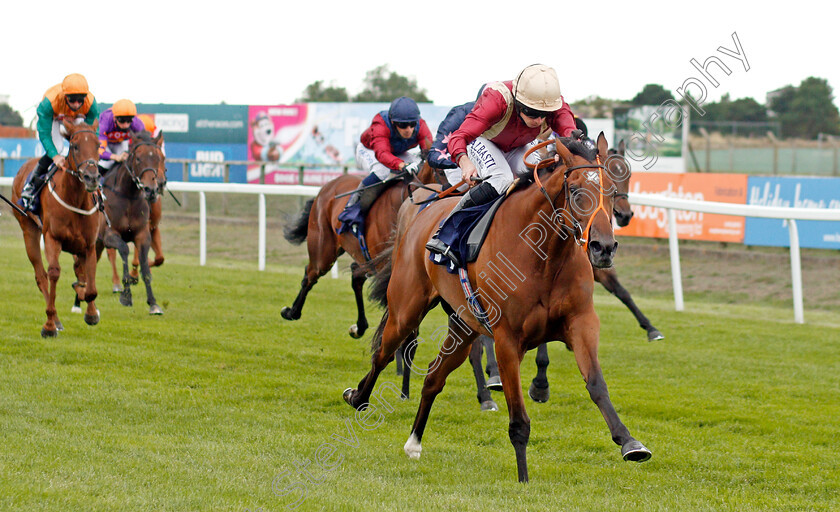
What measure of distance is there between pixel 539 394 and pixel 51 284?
4.36 m

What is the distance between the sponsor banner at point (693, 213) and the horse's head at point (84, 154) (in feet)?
31.9

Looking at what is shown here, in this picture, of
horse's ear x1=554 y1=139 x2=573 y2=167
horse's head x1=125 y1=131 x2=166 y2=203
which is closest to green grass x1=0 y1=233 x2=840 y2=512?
horse's head x1=125 y1=131 x2=166 y2=203

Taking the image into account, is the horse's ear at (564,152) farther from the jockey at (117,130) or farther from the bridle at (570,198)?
the jockey at (117,130)

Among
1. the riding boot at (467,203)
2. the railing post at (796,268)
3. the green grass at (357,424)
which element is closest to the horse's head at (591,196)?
the riding boot at (467,203)

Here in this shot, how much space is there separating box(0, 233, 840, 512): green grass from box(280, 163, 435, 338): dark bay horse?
1.47ft

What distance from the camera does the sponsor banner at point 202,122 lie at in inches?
1122

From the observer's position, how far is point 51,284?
7.87m

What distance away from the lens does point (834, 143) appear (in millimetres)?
22422

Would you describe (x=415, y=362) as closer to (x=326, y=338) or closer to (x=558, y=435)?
(x=326, y=338)

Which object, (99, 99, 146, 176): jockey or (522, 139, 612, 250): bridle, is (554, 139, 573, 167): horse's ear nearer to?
(522, 139, 612, 250): bridle

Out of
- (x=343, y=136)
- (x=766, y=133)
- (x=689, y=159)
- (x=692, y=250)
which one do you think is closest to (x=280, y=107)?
(x=343, y=136)

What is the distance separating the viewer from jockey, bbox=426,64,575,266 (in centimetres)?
451

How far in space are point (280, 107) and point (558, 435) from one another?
956 inches

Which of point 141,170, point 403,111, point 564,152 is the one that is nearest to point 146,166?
point 141,170
